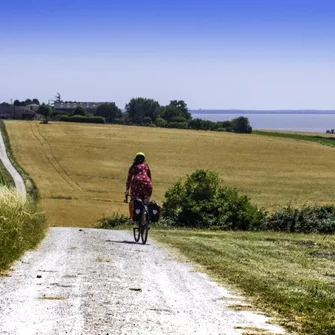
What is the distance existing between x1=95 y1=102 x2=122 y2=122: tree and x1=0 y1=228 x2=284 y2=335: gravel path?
577 feet

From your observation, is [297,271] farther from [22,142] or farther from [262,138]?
[262,138]

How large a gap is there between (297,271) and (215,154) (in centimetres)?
7970

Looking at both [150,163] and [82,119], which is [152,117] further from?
[150,163]

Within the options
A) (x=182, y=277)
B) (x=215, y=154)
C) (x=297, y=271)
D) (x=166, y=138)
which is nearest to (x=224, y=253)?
(x=297, y=271)

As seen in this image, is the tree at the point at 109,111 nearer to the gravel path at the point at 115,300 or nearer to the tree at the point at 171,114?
the tree at the point at 171,114

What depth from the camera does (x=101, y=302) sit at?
796 centimetres

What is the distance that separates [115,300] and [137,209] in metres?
9.19

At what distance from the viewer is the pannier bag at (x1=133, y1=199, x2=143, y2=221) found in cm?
1725

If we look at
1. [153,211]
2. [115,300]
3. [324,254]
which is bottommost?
[324,254]

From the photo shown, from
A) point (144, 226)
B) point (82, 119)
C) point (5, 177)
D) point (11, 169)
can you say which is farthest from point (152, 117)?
point (144, 226)

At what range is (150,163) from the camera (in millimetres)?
81250

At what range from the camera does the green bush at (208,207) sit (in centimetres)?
3241

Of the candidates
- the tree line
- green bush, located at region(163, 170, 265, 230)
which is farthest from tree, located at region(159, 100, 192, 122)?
green bush, located at region(163, 170, 265, 230)

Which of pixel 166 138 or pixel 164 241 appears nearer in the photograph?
pixel 164 241
